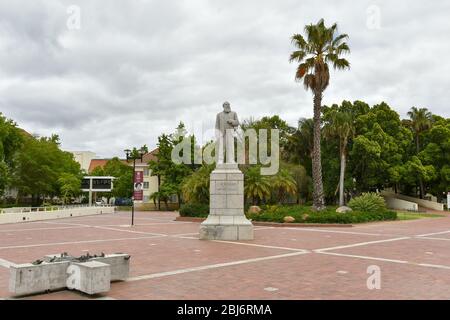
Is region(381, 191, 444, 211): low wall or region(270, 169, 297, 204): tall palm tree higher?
region(270, 169, 297, 204): tall palm tree

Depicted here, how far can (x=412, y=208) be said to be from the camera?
44188mm

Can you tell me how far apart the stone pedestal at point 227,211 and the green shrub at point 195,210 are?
39.6ft

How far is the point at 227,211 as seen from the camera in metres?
16.4

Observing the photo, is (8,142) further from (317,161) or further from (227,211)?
(227,211)

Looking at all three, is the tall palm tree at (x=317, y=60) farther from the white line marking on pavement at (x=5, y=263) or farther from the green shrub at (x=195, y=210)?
the white line marking on pavement at (x=5, y=263)

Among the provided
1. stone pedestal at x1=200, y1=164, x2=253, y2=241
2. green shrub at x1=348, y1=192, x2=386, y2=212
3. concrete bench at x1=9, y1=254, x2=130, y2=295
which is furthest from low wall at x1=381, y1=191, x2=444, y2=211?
concrete bench at x1=9, y1=254, x2=130, y2=295

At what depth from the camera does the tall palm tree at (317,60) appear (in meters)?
26.9

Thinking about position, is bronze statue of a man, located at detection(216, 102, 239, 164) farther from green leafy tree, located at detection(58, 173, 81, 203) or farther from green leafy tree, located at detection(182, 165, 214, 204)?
green leafy tree, located at detection(58, 173, 81, 203)

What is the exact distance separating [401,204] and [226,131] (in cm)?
3611

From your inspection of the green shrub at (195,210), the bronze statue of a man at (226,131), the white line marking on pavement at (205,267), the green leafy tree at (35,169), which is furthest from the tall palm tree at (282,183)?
the green leafy tree at (35,169)

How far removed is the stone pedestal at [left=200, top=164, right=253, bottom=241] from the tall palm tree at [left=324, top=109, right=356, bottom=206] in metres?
24.3

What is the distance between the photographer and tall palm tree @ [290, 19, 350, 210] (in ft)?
88.1
